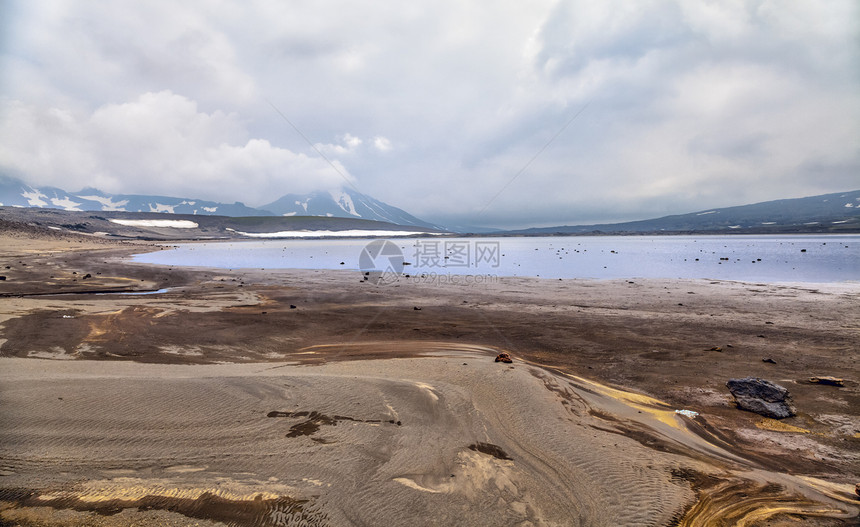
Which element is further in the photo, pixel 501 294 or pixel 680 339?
pixel 501 294

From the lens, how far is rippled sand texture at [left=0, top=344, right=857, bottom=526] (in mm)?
3721

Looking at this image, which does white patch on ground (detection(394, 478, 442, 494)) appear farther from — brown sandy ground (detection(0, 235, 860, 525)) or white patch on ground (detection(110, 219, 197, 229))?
white patch on ground (detection(110, 219, 197, 229))

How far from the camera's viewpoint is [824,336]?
10.8 m

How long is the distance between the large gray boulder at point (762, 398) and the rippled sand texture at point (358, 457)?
1.45 m

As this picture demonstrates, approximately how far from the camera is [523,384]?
6.99 m

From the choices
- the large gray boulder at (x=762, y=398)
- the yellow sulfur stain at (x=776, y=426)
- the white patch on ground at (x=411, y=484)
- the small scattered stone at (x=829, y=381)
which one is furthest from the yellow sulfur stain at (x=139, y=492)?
the small scattered stone at (x=829, y=381)

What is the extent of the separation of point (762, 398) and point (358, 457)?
23.4 feet

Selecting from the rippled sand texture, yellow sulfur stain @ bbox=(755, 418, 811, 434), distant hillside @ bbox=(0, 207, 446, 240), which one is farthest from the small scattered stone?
distant hillside @ bbox=(0, 207, 446, 240)

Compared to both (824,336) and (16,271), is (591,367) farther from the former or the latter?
(16,271)

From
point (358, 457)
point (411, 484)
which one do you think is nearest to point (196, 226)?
point (358, 457)

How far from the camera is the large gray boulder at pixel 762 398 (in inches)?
243

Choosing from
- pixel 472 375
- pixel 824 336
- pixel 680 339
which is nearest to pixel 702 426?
pixel 472 375

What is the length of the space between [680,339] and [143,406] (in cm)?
1298

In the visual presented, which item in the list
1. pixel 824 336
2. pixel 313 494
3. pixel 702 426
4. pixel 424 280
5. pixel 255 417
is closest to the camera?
pixel 313 494
